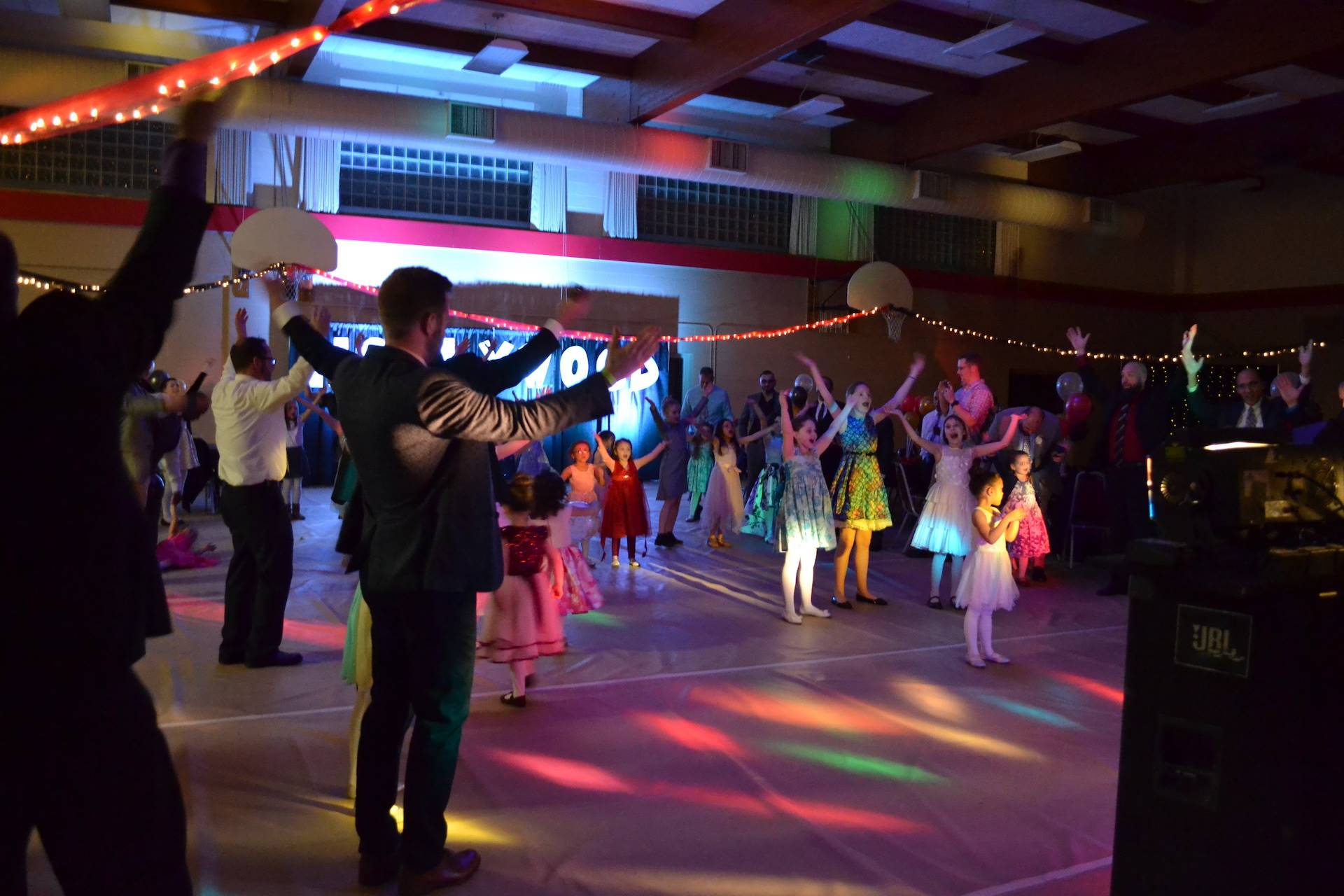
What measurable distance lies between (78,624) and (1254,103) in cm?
1380

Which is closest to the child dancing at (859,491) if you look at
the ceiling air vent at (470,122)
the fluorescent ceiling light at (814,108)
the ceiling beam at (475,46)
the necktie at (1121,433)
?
the necktie at (1121,433)

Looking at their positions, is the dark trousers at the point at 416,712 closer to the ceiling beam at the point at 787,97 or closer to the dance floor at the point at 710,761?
the dance floor at the point at 710,761

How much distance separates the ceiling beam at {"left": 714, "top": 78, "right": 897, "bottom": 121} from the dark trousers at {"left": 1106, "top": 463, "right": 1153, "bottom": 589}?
699 cm

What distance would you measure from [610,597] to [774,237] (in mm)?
9476

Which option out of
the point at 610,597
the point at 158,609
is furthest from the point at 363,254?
the point at 158,609

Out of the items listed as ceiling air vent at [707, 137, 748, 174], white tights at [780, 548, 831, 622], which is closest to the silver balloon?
ceiling air vent at [707, 137, 748, 174]

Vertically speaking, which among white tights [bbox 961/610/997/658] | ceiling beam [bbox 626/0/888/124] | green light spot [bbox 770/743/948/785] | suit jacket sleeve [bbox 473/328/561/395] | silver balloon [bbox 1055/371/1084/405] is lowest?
green light spot [bbox 770/743/948/785]

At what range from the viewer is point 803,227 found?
15398 millimetres

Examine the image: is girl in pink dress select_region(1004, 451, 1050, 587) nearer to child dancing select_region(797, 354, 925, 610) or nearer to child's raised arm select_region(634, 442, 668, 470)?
child dancing select_region(797, 354, 925, 610)

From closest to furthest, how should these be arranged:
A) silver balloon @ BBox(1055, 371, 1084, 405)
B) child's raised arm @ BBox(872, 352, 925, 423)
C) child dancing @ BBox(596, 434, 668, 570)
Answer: child's raised arm @ BBox(872, 352, 925, 423) < child dancing @ BBox(596, 434, 668, 570) < silver balloon @ BBox(1055, 371, 1084, 405)

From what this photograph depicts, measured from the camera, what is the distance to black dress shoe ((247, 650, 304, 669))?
4.99 meters

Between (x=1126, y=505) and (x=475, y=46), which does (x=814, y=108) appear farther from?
(x=1126, y=505)

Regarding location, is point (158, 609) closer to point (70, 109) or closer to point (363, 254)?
point (70, 109)

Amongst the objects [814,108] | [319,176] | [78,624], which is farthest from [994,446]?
[319,176]
